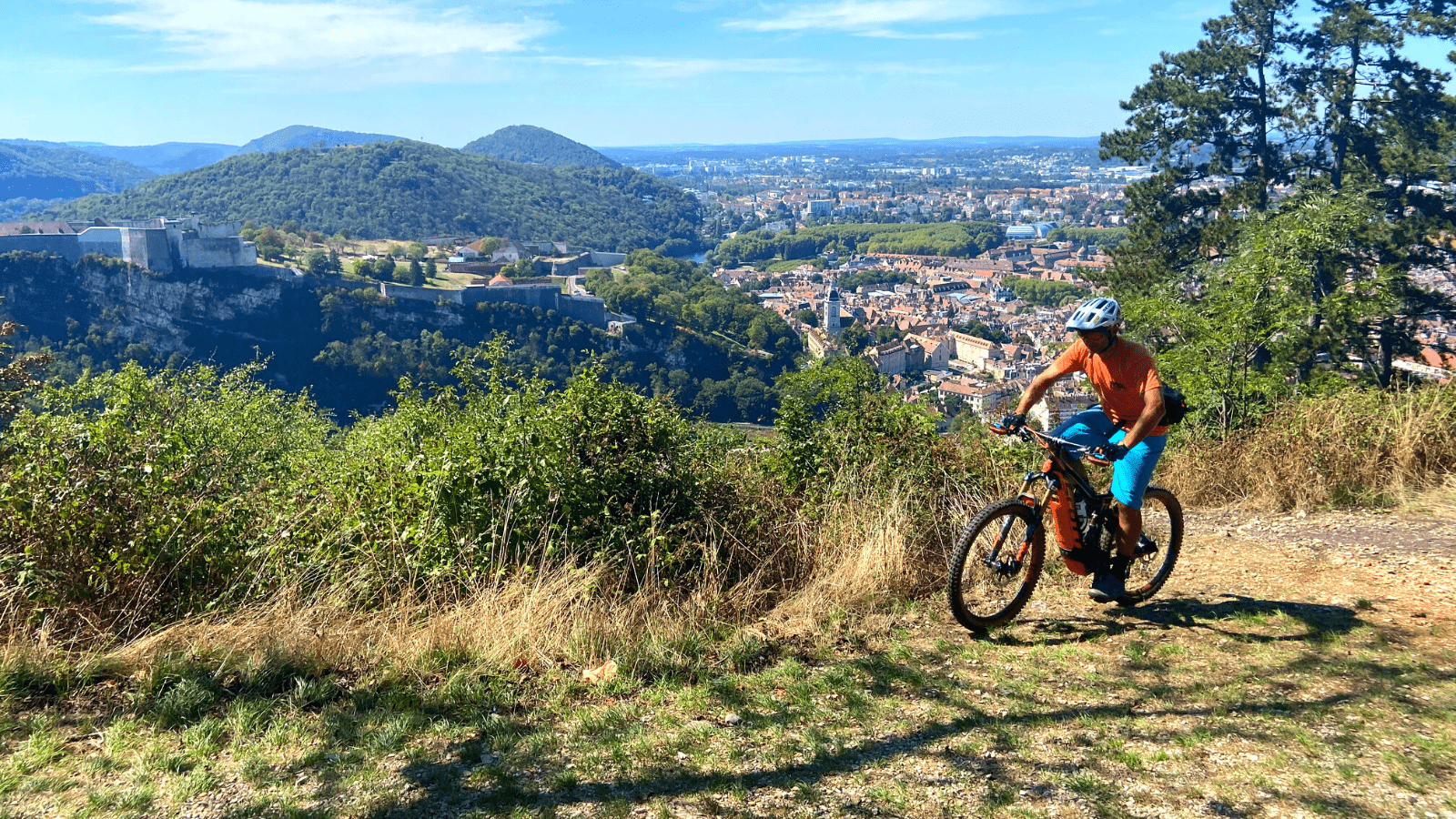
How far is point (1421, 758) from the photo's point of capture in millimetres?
2605

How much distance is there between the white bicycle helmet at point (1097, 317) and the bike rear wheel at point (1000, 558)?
73 cm

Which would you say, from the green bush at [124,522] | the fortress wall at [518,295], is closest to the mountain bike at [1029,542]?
the green bush at [124,522]

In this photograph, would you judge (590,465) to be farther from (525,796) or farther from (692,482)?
(525,796)

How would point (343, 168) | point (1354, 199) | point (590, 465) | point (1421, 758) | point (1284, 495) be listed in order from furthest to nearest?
point (343, 168)
point (1354, 199)
point (1284, 495)
point (590, 465)
point (1421, 758)

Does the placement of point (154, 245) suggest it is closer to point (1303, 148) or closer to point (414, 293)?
point (414, 293)

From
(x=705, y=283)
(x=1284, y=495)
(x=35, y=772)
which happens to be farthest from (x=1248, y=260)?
(x=705, y=283)

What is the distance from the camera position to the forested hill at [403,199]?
11212 centimetres

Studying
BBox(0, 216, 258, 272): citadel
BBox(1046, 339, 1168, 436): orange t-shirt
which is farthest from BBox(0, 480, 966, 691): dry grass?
BBox(0, 216, 258, 272): citadel

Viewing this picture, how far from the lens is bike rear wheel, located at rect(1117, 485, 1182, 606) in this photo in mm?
3957

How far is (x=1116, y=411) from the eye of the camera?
3789mm

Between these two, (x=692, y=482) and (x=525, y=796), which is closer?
(x=525, y=796)

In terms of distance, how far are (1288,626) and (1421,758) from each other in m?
1.12

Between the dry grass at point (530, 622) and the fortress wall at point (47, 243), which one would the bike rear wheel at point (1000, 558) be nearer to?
the dry grass at point (530, 622)

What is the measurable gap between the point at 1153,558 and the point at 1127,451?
893mm
